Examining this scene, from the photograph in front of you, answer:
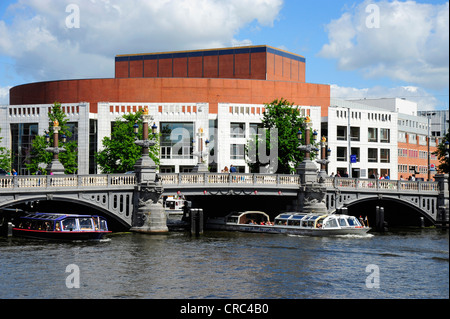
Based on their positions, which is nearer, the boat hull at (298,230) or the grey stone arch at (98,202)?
the grey stone arch at (98,202)

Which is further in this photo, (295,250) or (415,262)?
(295,250)

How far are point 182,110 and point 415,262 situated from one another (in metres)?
63.5

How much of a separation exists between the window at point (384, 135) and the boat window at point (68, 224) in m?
71.6

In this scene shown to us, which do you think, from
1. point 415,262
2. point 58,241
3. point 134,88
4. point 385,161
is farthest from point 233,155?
point 415,262

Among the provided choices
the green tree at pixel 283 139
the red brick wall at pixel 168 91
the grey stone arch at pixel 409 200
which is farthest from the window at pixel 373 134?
the grey stone arch at pixel 409 200

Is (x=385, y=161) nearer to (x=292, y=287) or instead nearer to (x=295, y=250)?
(x=295, y=250)

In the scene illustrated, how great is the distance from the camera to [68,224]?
53531 millimetres

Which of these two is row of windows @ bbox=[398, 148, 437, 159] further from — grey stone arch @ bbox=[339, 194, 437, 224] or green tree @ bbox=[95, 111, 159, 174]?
grey stone arch @ bbox=[339, 194, 437, 224]

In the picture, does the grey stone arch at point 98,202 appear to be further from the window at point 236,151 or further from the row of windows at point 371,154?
the row of windows at point 371,154

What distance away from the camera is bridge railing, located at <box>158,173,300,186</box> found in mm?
60438

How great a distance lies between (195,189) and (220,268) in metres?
21.2

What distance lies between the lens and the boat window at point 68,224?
53.4 meters

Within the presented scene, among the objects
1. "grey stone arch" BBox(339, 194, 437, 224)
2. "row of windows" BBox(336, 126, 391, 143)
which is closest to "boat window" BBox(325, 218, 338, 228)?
"grey stone arch" BBox(339, 194, 437, 224)
